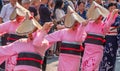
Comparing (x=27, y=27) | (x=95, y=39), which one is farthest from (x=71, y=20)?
(x=27, y=27)

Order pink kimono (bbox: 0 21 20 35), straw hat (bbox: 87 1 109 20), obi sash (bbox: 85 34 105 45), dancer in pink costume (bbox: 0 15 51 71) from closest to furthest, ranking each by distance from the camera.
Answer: dancer in pink costume (bbox: 0 15 51 71)
pink kimono (bbox: 0 21 20 35)
straw hat (bbox: 87 1 109 20)
obi sash (bbox: 85 34 105 45)

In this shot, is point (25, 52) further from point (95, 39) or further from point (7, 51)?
point (95, 39)

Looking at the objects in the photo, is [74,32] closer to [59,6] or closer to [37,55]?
[37,55]

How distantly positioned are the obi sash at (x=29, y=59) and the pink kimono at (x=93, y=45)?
159cm

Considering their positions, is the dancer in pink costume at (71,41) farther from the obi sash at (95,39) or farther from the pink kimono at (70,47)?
the obi sash at (95,39)

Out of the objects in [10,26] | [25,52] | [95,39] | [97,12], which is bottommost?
[25,52]

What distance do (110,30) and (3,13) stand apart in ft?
7.38

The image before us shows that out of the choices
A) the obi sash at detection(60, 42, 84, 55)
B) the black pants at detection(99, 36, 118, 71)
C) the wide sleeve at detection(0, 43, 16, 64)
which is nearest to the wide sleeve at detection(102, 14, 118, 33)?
the black pants at detection(99, 36, 118, 71)

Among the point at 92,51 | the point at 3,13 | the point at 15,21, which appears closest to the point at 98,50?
the point at 92,51

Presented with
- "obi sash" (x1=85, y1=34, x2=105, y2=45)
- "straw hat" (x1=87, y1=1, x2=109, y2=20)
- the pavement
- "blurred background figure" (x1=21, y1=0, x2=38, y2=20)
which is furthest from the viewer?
the pavement

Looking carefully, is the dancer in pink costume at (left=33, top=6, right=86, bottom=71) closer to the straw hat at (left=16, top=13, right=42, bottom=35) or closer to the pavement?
the straw hat at (left=16, top=13, right=42, bottom=35)

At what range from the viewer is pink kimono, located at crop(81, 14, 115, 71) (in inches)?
287

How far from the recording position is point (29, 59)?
5875 mm

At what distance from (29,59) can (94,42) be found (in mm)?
1843
